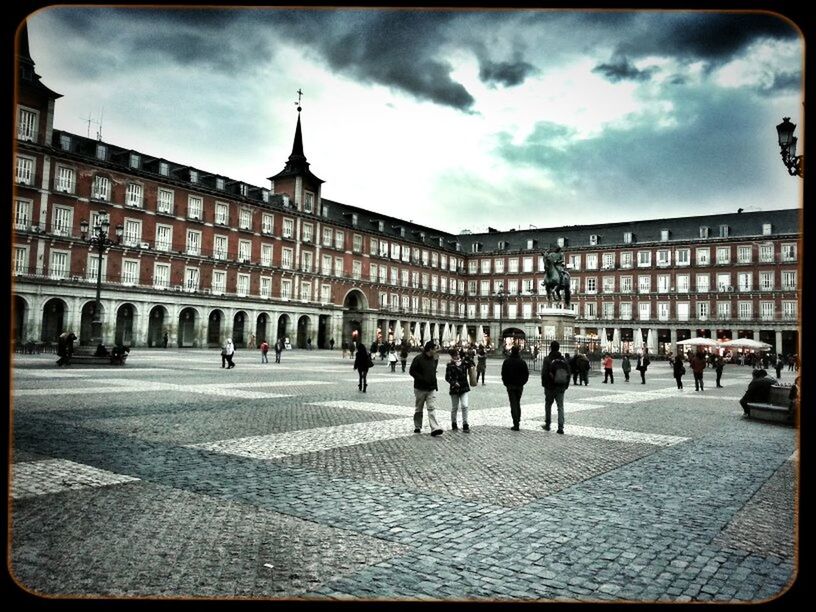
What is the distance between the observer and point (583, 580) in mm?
3783

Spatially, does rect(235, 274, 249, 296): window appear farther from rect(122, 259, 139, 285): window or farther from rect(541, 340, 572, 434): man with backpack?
rect(541, 340, 572, 434): man with backpack

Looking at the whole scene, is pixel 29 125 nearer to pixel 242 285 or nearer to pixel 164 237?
pixel 164 237

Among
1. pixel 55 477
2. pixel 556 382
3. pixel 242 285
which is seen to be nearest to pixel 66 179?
pixel 242 285

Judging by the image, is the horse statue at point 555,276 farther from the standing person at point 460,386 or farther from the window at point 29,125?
the window at point 29,125

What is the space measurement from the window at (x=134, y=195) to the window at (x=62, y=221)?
4.25m

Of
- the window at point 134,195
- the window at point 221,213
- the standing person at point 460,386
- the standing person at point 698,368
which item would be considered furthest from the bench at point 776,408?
the window at point 221,213

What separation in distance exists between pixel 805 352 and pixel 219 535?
4.03 m

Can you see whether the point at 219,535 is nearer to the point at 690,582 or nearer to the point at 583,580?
the point at 583,580

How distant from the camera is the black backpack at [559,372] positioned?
10.1 m

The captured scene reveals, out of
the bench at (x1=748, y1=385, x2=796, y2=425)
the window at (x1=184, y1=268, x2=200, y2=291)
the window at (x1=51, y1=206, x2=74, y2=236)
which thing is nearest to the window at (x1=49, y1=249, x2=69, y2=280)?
the window at (x1=51, y1=206, x2=74, y2=236)

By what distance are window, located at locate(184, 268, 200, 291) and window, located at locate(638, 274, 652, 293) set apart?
49.0 m

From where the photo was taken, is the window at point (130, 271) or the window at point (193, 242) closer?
the window at point (130, 271)

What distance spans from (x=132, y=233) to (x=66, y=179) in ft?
18.8

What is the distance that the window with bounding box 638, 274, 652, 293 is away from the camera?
6750cm
